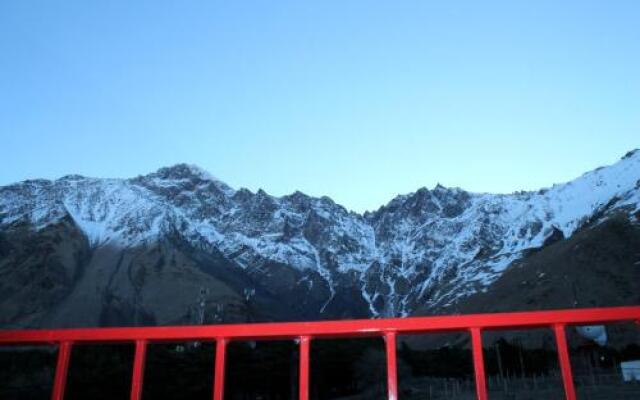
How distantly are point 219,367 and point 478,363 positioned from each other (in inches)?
82.6

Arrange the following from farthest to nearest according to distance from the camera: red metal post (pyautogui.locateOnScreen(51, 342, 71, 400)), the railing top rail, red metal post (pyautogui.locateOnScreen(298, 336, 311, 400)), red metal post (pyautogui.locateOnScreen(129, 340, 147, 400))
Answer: red metal post (pyautogui.locateOnScreen(51, 342, 71, 400)) < red metal post (pyautogui.locateOnScreen(129, 340, 147, 400)) < red metal post (pyautogui.locateOnScreen(298, 336, 311, 400)) < the railing top rail

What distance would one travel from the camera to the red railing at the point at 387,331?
450 cm

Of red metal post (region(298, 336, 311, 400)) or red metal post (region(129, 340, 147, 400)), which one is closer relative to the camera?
red metal post (region(298, 336, 311, 400))

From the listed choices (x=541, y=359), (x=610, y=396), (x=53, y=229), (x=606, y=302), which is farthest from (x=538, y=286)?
(x=53, y=229)

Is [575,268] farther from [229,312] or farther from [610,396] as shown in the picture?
[610,396]

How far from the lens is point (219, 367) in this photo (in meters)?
4.76

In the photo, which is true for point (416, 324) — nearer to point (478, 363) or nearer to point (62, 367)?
point (478, 363)

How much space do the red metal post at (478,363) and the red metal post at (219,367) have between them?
78.0 inches

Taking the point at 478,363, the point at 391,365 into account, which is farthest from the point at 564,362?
the point at 391,365

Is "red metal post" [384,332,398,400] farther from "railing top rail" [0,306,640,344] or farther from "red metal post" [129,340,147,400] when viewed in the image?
"red metal post" [129,340,147,400]

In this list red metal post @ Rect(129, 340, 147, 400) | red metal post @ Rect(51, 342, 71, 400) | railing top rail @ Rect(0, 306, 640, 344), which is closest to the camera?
railing top rail @ Rect(0, 306, 640, 344)

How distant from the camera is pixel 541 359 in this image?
275 ft

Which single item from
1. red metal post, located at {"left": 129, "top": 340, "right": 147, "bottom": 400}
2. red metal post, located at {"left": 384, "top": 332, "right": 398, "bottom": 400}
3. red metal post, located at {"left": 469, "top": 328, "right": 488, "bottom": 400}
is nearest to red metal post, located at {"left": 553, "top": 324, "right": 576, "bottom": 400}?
red metal post, located at {"left": 469, "top": 328, "right": 488, "bottom": 400}

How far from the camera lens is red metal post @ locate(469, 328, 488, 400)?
178 inches
